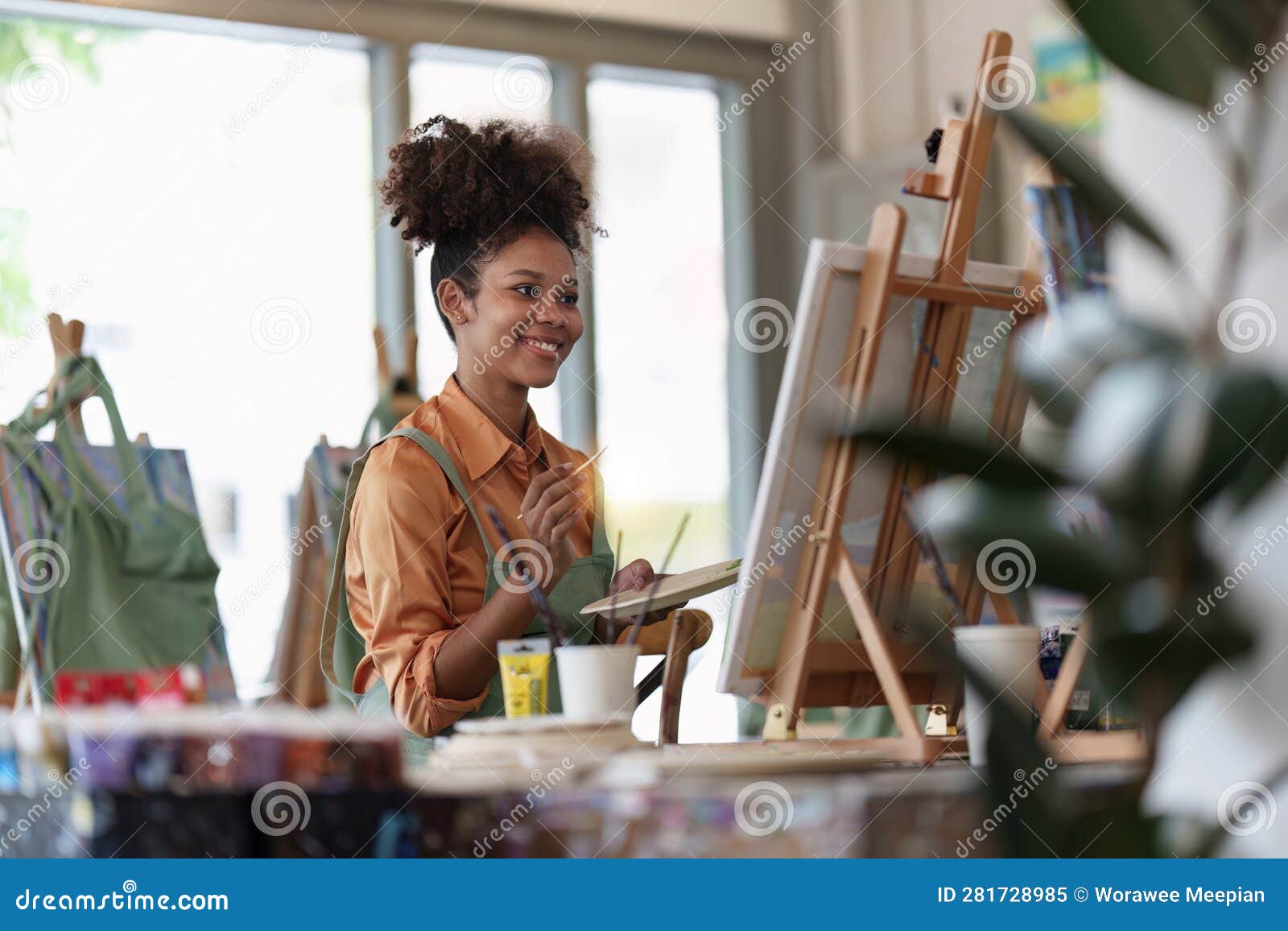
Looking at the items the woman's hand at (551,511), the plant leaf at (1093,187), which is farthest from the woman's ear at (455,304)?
the plant leaf at (1093,187)

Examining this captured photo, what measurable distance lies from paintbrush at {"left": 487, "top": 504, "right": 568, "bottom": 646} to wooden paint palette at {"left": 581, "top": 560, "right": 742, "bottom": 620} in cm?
4

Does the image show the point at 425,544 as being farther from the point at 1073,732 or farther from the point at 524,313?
the point at 1073,732

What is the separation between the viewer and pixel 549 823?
1191 mm

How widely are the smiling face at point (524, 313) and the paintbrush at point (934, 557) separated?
1.80 ft

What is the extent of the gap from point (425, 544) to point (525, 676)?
386mm

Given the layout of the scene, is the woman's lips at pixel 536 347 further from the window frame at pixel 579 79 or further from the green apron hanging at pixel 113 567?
the window frame at pixel 579 79

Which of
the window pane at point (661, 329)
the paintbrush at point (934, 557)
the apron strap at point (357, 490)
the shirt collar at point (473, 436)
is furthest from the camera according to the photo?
the window pane at point (661, 329)

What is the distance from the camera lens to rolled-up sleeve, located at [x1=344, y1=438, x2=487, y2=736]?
68.1 inches

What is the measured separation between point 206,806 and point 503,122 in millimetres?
1146

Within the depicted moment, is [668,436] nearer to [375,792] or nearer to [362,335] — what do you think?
[362,335]

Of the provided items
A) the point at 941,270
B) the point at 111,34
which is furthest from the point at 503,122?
the point at 111,34

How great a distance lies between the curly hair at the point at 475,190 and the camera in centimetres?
205

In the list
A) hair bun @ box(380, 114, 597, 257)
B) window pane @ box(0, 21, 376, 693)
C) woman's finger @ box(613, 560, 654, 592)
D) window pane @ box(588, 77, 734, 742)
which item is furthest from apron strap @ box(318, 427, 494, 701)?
window pane @ box(588, 77, 734, 742)

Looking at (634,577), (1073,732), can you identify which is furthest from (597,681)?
(1073,732)
